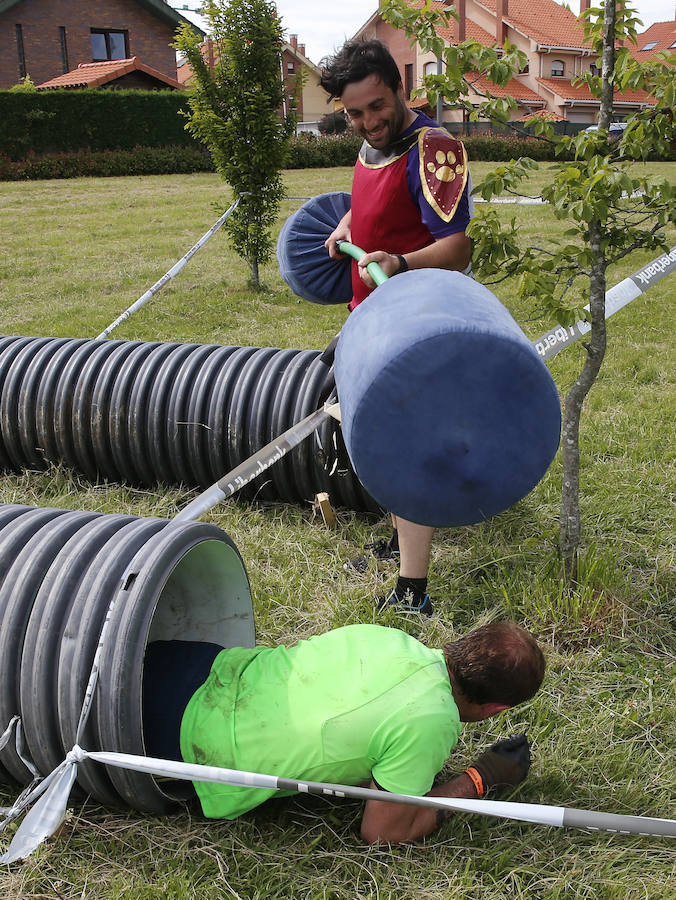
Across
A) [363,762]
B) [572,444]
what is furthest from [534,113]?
[363,762]

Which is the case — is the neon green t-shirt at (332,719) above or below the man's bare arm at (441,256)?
below

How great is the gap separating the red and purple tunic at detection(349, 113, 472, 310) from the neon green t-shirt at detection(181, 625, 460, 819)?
1553 millimetres

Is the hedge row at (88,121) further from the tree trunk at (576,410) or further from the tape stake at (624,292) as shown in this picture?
the tree trunk at (576,410)

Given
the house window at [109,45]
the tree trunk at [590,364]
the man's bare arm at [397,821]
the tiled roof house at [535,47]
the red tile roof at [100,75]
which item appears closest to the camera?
the man's bare arm at [397,821]

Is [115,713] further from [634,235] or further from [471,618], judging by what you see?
[634,235]

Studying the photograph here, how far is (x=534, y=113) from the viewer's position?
3.18 meters

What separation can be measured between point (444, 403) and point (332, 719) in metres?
0.89

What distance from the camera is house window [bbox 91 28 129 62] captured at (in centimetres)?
3316

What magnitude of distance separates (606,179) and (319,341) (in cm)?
475

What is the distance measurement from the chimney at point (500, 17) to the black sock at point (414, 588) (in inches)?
1616

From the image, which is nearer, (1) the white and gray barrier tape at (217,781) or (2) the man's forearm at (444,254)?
(1) the white and gray barrier tape at (217,781)

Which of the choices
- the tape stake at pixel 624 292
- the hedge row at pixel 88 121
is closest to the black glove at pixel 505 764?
the tape stake at pixel 624 292

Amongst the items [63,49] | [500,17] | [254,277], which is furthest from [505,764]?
[500,17]

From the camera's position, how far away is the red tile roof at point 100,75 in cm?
2859
